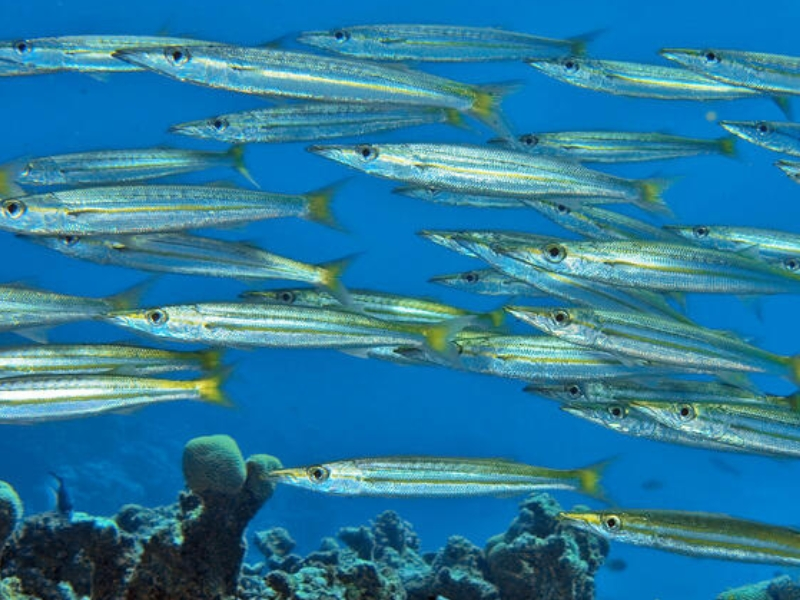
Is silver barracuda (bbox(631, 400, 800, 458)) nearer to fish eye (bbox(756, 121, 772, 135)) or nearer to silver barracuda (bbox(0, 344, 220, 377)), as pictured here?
fish eye (bbox(756, 121, 772, 135))

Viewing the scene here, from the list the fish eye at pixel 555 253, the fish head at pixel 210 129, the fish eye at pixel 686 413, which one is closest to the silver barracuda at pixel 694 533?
the fish eye at pixel 686 413

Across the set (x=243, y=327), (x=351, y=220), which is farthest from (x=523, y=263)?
(x=351, y=220)

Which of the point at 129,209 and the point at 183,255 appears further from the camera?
the point at 183,255

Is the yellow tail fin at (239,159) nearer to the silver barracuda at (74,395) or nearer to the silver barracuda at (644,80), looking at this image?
the silver barracuda at (74,395)

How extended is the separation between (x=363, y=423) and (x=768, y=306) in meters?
28.8

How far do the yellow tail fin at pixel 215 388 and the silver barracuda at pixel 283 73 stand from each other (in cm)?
178

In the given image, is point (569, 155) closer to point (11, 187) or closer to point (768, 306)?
point (11, 187)

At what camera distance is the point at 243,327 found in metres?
5.18

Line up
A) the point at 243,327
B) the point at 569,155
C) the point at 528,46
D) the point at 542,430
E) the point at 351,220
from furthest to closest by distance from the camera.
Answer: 1. the point at 542,430
2. the point at 351,220
3. the point at 569,155
4. the point at 528,46
5. the point at 243,327

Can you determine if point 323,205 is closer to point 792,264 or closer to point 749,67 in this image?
point 749,67

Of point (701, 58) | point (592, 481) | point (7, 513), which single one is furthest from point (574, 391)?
point (7, 513)

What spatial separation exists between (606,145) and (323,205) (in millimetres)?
2503

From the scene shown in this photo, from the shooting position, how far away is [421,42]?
6461 millimetres

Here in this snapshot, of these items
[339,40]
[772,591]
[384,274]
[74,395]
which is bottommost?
[74,395]
